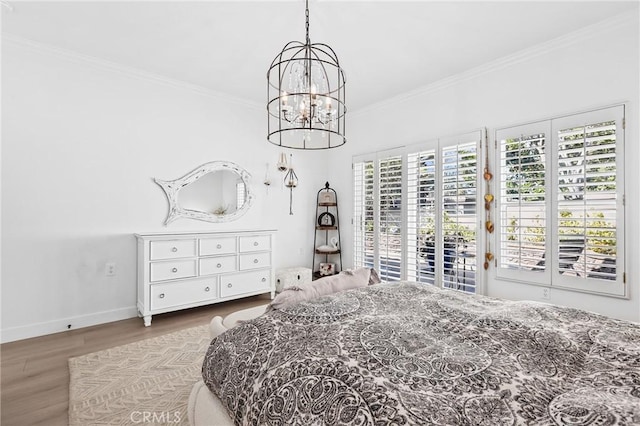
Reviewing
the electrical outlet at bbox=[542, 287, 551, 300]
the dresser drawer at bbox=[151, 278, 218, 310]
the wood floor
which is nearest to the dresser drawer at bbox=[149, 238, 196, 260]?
the dresser drawer at bbox=[151, 278, 218, 310]

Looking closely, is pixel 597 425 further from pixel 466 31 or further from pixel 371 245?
pixel 371 245

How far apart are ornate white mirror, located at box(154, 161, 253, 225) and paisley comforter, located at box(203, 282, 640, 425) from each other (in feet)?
8.54

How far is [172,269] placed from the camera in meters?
3.20

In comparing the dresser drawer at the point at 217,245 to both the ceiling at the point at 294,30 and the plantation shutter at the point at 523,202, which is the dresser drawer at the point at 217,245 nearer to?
the ceiling at the point at 294,30

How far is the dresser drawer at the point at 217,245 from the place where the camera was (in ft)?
11.2

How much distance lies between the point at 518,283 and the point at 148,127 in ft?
13.8

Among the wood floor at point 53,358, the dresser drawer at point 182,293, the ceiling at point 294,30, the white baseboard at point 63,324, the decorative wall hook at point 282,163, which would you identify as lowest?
the wood floor at point 53,358

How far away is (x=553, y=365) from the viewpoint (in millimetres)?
1046

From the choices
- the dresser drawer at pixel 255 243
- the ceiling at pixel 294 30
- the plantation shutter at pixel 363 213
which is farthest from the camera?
the plantation shutter at pixel 363 213

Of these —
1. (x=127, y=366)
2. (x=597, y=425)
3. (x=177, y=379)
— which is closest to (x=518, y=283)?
(x=597, y=425)

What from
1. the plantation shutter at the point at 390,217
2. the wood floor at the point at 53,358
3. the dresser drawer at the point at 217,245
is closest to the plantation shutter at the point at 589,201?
the plantation shutter at the point at 390,217

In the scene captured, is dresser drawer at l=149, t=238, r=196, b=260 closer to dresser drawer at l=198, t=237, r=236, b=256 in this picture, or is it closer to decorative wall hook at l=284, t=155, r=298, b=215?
dresser drawer at l=198, t=237, r=236, b=256

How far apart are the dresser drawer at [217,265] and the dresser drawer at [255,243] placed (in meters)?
0.18

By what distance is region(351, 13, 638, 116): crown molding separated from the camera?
2418mm
